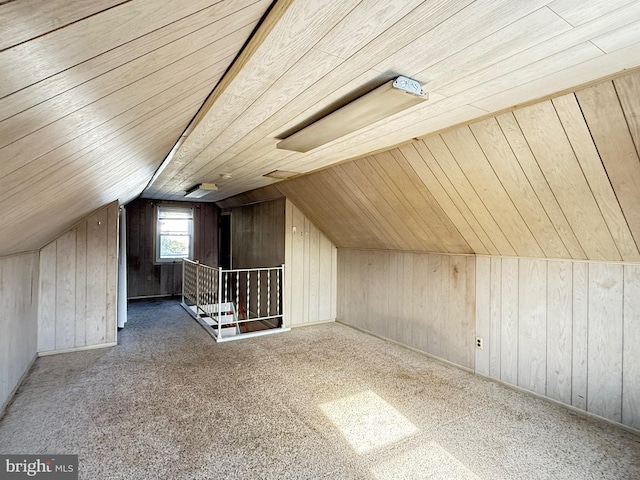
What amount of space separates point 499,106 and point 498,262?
1691 millimetres

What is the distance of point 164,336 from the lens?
4430 millimetres

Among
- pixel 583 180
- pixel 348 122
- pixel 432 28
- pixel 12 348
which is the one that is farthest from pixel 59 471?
pixel 583 180

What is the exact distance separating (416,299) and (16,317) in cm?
386

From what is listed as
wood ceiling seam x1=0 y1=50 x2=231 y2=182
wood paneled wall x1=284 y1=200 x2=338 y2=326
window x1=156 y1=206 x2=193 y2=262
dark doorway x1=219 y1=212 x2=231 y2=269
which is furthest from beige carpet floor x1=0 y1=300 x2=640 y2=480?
dark doorway x1=219 y1=212 x2=231 y2=269

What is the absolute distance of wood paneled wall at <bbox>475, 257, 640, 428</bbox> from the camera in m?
2.36

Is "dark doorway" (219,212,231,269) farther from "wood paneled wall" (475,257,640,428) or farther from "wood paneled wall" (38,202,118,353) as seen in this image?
"wood paneled wall" (475,257,640,428)

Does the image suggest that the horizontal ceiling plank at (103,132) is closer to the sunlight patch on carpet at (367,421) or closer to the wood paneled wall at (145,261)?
the sunlight patch on carpet at (367,421)

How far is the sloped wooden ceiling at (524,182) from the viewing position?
178 cm

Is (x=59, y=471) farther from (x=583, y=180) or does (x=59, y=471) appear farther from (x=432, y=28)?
(x=583, y=180)

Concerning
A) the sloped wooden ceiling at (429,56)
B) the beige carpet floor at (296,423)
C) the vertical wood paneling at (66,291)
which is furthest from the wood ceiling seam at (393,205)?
the vertical wood paneling at (66,291)

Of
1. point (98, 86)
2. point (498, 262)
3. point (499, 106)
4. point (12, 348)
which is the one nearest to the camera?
point (98, 86)

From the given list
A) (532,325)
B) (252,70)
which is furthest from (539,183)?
(252,70)

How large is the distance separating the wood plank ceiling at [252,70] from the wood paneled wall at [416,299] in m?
1.18

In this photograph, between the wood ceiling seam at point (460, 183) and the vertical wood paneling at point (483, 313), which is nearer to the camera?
the wood ceiling seam at point (460, 183)
